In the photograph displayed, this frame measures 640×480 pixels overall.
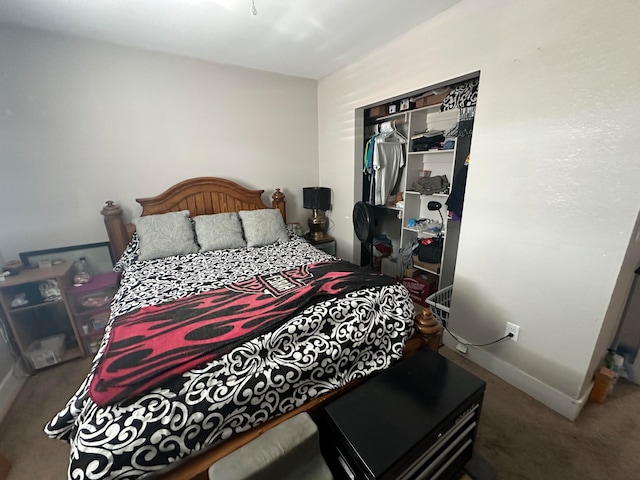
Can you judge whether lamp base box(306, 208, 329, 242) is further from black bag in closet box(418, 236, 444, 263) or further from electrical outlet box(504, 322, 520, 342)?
electrical outlet box(504, 322, 520, 342)

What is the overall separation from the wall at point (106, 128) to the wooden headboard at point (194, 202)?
115mm

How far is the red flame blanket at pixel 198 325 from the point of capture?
0.93 metres

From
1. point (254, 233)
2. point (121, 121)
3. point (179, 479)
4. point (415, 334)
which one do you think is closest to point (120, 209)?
point (121, 121)

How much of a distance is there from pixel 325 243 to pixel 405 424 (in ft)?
7.69

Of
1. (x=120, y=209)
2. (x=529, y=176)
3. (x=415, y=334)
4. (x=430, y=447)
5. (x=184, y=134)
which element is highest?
(x=184, y=134)

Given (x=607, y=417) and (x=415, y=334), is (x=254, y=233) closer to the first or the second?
(x=415, y=334)

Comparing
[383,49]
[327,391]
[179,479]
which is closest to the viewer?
[179,479]

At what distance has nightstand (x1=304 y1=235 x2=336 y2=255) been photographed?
3145 mm

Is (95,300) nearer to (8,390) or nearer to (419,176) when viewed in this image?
(8,390)

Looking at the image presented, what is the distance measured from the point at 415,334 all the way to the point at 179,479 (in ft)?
3.96

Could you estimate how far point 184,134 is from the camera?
8.32 ft

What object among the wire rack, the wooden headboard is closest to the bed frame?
the wooden headboard

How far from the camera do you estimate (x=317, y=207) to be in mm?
3084

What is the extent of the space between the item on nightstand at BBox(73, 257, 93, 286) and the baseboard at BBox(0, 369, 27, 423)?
655 mm
